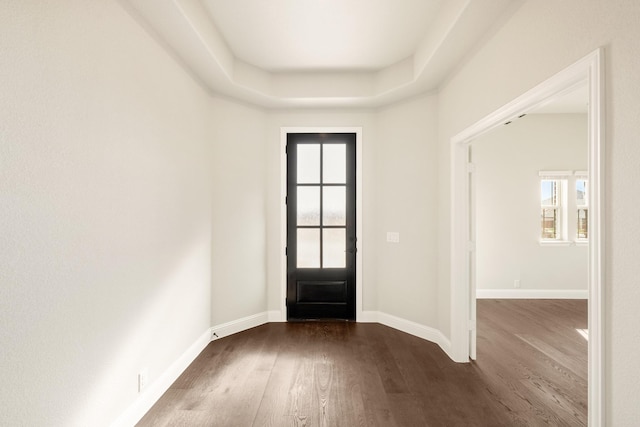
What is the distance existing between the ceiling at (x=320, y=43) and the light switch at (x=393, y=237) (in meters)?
1.58

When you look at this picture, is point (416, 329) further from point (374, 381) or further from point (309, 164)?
point (309, 164)

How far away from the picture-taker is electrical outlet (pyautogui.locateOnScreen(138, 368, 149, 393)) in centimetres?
196

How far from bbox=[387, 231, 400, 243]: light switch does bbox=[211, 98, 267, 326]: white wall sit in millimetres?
1558

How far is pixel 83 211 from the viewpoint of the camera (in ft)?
4.96

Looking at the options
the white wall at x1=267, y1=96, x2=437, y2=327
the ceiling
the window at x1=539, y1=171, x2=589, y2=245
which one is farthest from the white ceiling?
the window at x1=539, y1=171, x2=589, y2=245

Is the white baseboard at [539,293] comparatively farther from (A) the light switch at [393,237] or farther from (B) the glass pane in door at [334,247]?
(B) the glass pane in door at [334,247]

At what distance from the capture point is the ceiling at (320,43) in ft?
6.85

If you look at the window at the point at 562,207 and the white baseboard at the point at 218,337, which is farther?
the window at the point at 562,207

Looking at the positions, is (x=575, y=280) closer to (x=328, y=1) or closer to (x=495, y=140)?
(x=495, y=140)

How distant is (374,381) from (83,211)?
2338 millimetres

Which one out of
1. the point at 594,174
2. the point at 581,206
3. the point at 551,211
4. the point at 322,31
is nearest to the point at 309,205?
the point at 322,31

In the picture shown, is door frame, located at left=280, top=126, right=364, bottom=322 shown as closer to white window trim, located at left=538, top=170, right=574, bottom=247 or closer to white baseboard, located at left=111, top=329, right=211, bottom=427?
white baseboard, located at left=111, top=329, right=211, bottom=427

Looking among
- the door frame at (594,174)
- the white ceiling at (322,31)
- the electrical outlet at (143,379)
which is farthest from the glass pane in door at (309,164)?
the electrical outlet at (143,379)

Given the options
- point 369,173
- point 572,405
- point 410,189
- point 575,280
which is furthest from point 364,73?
point 575,280
